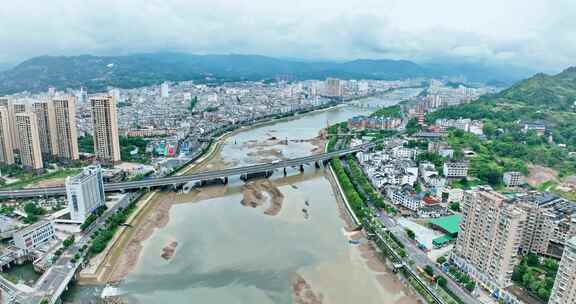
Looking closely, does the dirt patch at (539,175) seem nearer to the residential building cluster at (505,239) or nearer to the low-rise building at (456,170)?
the low-rise building at (456,170)

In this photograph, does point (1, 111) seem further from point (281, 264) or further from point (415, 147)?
point (415, 147)

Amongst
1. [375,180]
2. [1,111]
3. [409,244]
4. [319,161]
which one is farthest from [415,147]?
[1,111]

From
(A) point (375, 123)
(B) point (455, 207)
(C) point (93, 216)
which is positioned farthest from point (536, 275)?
(A) point (375, 123)

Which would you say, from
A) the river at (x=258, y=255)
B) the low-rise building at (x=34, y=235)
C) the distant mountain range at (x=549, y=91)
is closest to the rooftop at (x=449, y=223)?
the river at (x=258, y=255)

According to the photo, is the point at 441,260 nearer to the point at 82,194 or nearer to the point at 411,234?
the point at 411,234

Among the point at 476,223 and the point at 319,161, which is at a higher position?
the point at 476,223

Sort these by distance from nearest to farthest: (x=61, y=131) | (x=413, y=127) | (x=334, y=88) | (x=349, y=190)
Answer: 1. (x=349, y=190)
2. (x=61, y=131)
3. (x=413, y=127)
4. (x=334, y=88)

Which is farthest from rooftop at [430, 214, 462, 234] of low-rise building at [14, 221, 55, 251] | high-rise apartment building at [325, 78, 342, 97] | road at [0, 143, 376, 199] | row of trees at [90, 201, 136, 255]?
high-rise apartment building at [325, 78, 342, 97]
